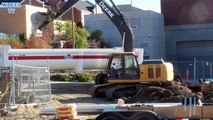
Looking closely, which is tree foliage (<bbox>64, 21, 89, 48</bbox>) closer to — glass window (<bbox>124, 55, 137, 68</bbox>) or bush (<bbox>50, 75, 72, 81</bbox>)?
bush (<bbox>50, 75, 72, 81</bbox>)

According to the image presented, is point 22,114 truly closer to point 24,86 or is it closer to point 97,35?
point 24,86

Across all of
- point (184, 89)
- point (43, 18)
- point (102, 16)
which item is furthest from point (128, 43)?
point (102, 16)

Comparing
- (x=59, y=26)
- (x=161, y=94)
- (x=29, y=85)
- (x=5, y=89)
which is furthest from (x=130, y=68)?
(x=59, y=26)

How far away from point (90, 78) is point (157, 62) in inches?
410

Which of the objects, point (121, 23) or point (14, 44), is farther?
point (14, 44)

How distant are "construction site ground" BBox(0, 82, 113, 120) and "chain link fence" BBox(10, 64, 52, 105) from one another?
434mm

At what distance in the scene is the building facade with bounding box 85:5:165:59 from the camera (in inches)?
2333

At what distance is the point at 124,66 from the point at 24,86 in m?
6.50

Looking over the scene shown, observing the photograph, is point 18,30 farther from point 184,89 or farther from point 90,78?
point 184,89

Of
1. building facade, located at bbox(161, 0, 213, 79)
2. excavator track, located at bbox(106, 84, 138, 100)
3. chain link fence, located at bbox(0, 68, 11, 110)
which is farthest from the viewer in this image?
building facade, located at bbox(161, 0, 213, 79)

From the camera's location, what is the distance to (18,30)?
181ft

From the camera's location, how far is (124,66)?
24562 millimetres

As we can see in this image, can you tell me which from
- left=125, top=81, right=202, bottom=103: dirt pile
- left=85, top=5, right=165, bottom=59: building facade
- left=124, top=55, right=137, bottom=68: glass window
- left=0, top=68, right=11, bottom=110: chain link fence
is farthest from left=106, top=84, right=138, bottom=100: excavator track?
left=85, top=5, right=165, bottom=59: building facade

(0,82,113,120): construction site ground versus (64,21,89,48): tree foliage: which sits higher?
(64,21,89,48): tree foliage
